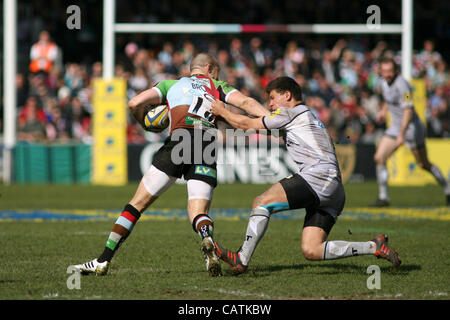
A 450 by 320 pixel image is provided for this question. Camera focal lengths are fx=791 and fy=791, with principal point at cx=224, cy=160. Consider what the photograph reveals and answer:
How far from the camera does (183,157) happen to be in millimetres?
7156

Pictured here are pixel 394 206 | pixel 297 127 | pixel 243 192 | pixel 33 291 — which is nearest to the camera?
pixel 33 291

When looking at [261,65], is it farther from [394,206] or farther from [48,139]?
[394,206]

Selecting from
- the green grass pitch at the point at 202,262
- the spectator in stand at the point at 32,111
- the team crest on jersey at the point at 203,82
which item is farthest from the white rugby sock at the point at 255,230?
the spectator in stand at the point at 32,111

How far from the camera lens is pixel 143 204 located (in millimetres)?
7145

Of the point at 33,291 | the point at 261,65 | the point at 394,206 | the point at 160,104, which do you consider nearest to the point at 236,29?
the point at 261,65

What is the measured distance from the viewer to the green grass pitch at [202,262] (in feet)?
20.0

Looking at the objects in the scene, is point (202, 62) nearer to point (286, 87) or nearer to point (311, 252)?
point (286, 87)

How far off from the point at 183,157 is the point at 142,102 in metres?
0.62

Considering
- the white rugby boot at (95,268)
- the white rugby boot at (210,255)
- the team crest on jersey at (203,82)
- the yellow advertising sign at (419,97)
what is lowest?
the white rugby boot at (95,268)

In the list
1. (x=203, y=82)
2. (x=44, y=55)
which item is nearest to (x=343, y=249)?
(x=203, y=82)

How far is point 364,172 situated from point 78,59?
9.75 meters

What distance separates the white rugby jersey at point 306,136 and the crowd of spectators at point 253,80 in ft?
44.2
